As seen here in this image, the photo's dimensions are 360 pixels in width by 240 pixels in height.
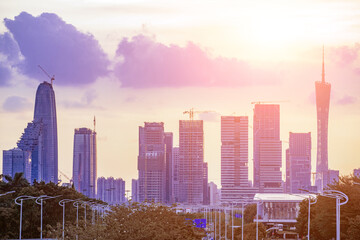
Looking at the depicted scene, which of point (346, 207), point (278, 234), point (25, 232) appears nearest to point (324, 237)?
point (346, 207)

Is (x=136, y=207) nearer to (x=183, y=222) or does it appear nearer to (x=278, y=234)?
(x=183, y=222)

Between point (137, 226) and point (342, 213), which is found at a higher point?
point (342, 213)

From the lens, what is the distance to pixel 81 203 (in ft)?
495

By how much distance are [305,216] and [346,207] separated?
3664 cm

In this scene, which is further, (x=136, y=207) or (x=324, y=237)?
(x=324, y=237)

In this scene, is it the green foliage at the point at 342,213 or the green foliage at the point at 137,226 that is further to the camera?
the green foliage at the point at 342,213

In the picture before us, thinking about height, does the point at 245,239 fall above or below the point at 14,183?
below

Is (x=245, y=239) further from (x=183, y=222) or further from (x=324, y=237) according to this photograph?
(x=183, y=222)

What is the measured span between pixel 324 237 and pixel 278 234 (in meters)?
64.0

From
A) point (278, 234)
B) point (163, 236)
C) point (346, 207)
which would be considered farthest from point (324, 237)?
point (278, 234)

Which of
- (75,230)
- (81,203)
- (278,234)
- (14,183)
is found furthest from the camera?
(278,234)

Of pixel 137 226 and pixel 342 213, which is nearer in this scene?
pixel 137 226

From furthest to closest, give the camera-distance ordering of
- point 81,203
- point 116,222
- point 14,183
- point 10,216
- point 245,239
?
point 81,203
point 245,239
point 14,183
point 10,216
point 116,222

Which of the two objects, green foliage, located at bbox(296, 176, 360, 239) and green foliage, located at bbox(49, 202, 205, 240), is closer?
green foliage, located at bbox(49, 202, 205, 240)
